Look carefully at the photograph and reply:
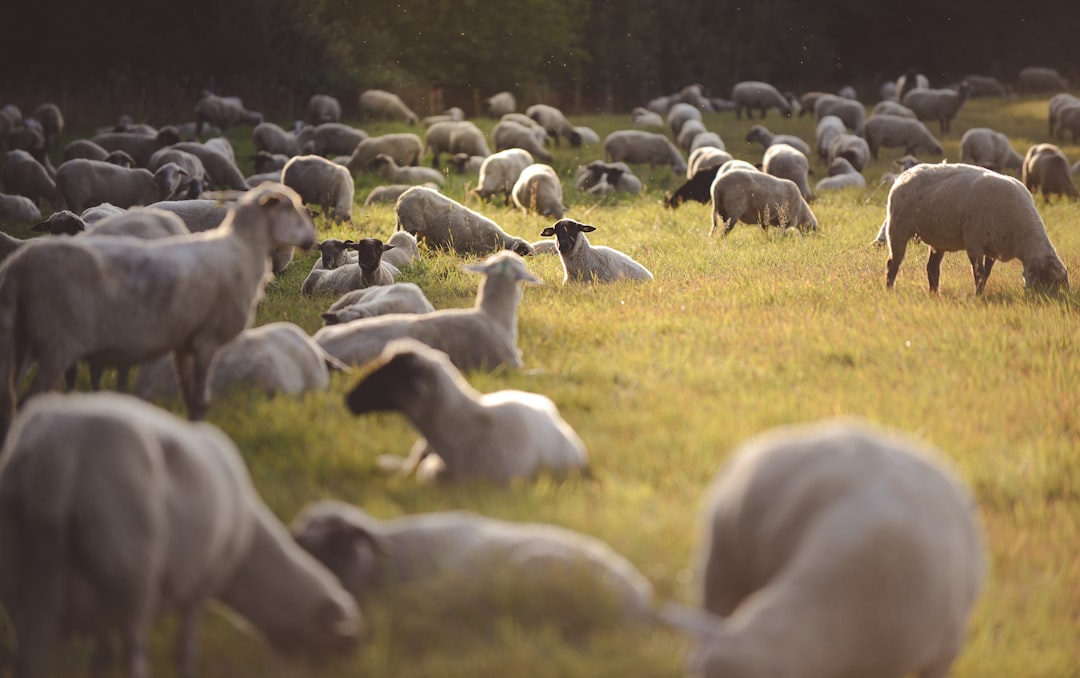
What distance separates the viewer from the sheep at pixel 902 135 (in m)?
28.8

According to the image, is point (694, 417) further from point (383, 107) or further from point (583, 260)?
point (383, 107)

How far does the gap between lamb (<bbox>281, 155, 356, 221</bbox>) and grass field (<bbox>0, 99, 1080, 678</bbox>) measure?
405 cm

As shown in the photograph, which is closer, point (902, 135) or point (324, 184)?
point (324, 184)

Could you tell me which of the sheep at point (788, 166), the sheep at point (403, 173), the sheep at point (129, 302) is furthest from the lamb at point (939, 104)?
the sheep at point (129, 302)

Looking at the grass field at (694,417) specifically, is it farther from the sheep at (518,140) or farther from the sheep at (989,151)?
the sheep at (518,140)

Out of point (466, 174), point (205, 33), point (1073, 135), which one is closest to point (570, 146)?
point (466, 174)

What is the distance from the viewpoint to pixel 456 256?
13.6 metres

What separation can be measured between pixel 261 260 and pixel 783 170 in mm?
13772

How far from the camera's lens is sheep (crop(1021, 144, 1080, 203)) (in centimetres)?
1948

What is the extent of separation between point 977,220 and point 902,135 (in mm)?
19466

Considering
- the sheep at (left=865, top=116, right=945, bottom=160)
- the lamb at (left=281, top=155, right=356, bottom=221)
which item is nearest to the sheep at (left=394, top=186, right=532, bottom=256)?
the lamb at (left=281, top=155, right=356, bottom=221)

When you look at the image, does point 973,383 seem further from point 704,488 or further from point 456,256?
point 456,256

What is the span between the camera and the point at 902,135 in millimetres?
28891

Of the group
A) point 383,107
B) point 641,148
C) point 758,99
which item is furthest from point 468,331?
point 758,99
